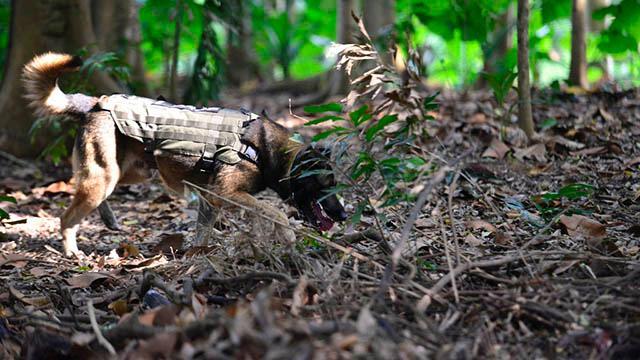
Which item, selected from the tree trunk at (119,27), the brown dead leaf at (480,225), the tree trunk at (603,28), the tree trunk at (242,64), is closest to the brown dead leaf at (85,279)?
the brown dead leaf at (480,225)

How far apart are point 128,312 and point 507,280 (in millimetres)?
1836

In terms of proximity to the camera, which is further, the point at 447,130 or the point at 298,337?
the point at 447,130

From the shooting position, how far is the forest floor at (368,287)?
2.60 m

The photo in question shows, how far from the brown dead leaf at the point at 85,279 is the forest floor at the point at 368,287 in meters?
0.01

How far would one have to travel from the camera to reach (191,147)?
5.14m

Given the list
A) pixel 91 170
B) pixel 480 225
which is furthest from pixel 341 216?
pixel 91 170

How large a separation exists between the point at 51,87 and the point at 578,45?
562 cm

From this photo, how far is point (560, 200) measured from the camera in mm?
5020

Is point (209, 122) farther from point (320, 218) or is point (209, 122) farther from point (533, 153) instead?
point (533, 153)

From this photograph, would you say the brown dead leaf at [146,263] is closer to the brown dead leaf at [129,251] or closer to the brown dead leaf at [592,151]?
the brown dead leaf at [129,251]

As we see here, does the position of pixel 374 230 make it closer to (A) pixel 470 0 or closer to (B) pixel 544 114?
(B) pixel 544 114

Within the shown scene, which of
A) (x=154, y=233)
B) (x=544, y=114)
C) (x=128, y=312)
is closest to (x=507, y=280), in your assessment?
(x=128, y=312)

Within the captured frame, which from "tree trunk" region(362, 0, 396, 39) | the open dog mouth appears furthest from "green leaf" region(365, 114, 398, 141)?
"tree trunk" region(362, 0, 396, 39)

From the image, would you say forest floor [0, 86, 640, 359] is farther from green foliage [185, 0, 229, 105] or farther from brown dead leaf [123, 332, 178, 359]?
green foliage [185, 0, 229, 105]
